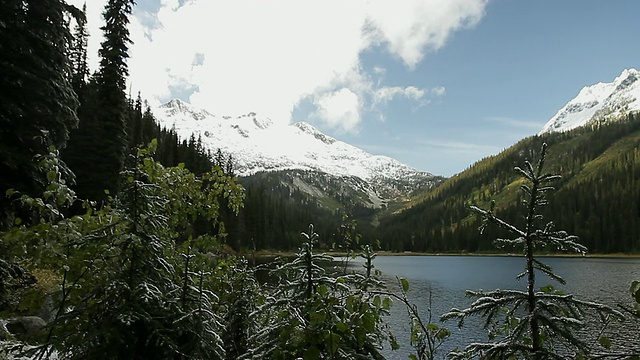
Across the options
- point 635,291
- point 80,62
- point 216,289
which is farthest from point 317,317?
point 80,62

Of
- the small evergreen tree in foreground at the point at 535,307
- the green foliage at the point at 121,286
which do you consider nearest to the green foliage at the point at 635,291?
the small evergreen tree in foreground at the point at 535,307

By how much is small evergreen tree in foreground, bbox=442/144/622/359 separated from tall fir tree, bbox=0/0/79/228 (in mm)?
9276

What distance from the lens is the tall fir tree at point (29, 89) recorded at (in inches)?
360

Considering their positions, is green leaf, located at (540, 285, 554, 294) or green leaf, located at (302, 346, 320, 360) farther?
green leaf, located at (540, 285, 554, 294)

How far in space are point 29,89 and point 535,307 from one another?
36.1ft

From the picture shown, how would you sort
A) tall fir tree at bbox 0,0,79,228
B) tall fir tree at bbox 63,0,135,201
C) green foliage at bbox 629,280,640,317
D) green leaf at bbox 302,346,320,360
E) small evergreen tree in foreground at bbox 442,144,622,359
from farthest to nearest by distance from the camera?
tall fir tree at bbox 63,0,135,201
tall fir tree at bbox 0,0,79,228
small evergreen tree in foreground at bbox 442,144,622,359
green leaf at bbox 302,346,320,360
green foliage at bbox 629,280,640,317

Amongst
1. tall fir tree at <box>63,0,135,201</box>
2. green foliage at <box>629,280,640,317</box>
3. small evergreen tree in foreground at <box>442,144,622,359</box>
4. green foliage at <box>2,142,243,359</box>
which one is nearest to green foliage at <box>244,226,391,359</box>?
green foliage at <box>2,142,243,359</box>

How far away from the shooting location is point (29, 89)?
9.47 m

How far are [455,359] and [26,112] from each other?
10.5m

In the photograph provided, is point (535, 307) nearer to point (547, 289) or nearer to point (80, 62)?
point (547, 289)

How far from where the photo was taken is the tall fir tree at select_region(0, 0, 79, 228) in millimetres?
9133

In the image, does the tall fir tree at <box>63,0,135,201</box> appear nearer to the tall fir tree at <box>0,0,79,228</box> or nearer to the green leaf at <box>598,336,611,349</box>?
the tall fir tree at <box>0,0,79,228</box>

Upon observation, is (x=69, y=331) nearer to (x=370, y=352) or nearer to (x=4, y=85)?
(x=370, y=352)

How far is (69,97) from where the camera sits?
34.0 feet
